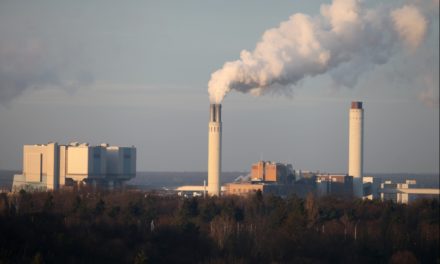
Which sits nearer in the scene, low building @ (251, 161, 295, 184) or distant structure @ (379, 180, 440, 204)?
low building @ (251, 161, 295, 184)

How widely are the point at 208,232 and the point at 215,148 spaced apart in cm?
2619

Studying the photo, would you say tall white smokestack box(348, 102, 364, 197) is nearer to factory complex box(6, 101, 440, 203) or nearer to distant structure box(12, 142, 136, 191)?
factory complex box(6, 101, 440, 203)

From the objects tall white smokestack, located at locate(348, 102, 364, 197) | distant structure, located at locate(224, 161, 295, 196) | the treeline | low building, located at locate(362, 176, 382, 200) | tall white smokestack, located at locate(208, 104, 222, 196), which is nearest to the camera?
the treeline

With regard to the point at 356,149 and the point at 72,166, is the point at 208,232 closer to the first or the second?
the point at 72,166

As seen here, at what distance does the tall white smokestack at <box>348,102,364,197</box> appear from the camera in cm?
7606

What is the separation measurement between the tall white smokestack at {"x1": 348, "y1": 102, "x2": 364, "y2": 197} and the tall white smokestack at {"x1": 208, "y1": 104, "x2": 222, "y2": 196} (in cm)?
1413

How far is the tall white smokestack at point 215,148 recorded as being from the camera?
208 feet

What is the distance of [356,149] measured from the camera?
2995 inches

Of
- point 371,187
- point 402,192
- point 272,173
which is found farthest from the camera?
point 402,192

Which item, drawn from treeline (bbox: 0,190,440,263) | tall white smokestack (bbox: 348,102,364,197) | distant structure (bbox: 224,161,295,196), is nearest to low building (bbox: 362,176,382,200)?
tall white smokestack (bbox: 348,102,364,197)

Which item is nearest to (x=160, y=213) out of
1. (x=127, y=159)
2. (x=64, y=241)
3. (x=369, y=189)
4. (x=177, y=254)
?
(x=177, y=254)

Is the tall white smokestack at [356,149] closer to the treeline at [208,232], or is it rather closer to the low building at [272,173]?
the low building at [272,173]

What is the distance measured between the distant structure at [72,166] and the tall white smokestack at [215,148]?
549cm

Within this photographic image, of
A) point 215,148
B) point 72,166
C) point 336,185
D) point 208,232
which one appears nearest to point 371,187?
point 336,185
